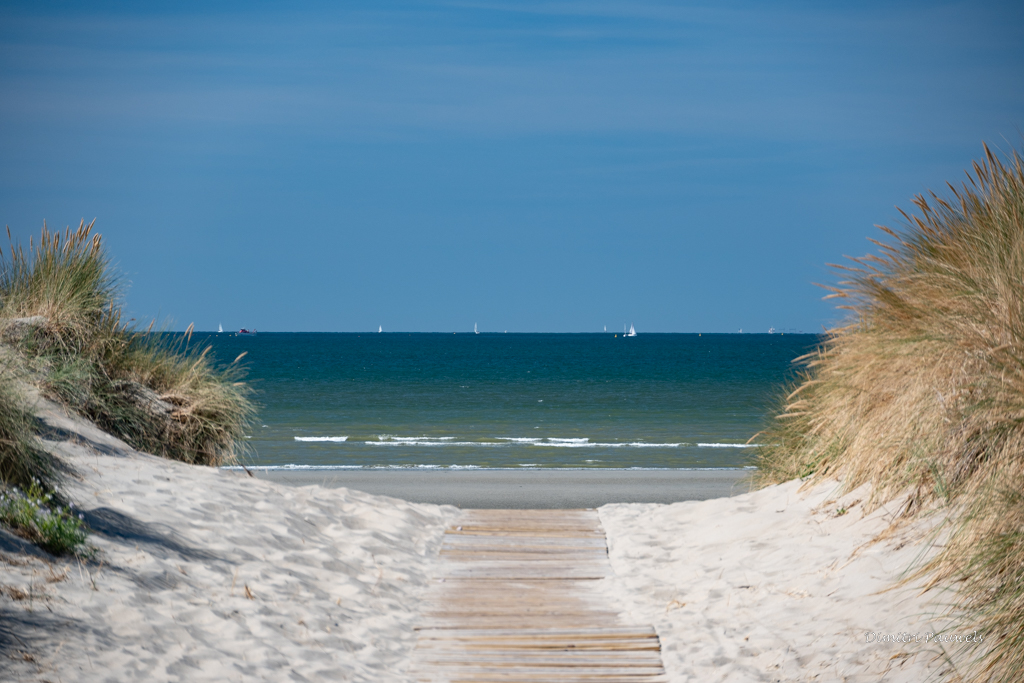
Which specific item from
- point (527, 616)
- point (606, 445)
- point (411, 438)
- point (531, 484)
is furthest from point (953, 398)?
point (411, 438)

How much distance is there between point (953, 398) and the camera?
4504 mm

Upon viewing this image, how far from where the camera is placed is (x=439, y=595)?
532 centimetres

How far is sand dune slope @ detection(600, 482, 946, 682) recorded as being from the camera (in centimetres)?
374

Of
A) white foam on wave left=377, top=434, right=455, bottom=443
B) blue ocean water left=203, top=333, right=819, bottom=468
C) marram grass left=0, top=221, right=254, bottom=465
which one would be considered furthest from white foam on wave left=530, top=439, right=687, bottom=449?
marram grass left=0, top=221, right=254, bottom=465

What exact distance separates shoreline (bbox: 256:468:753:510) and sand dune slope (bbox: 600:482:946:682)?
2.64 m

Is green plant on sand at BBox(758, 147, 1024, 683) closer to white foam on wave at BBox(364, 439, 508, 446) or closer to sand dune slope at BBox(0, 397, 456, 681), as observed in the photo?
sand dune slope at BBox(0, 397, 456, 681)

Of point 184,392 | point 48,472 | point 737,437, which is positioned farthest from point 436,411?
point 48,472

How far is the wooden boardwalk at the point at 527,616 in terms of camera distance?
420 centimetres

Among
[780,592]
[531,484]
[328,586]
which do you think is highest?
[780,592]

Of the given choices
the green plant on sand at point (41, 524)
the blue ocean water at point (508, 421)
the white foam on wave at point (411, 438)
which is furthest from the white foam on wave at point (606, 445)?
the green plant on sand at point (41, 524)

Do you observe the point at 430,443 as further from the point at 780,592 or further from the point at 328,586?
the point at 780,592

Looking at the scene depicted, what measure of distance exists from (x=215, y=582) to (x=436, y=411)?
63.3ft

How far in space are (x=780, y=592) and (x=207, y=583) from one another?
3.37 metres

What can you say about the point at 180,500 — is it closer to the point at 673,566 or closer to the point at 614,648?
the point at 614,648
